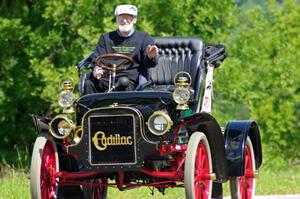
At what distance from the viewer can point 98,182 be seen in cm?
858

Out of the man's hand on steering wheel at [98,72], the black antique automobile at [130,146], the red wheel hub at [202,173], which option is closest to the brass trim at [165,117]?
the black antique automobile at [130,146]

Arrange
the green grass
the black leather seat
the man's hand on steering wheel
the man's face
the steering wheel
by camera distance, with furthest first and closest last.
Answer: the black leather seat, the green grass, the man's face, the man's hand on steering wheel, the steering wheel

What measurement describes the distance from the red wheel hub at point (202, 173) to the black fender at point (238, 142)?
731 mm

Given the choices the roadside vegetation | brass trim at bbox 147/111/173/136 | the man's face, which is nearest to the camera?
brass trim at bbox 147/111/173/136

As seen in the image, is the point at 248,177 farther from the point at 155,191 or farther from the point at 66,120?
the point at 66,120

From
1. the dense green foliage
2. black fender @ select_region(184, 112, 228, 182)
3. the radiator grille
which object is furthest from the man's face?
the dense green foliage

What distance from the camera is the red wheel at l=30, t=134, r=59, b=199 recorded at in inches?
299

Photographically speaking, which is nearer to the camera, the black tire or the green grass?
the black tire

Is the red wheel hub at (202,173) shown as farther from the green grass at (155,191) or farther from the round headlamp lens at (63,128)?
the green grass at (155,191)

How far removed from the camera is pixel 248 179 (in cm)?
947

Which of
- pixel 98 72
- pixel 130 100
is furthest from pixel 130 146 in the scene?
pixel 98 72

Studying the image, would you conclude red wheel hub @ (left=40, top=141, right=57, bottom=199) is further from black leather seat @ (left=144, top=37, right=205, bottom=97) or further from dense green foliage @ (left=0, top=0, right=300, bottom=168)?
dense green foliage @ (left=0, top=0, right=300, bottom=168)

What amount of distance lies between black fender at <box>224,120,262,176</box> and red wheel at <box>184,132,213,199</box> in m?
0.70

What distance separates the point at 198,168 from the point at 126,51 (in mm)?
1727
